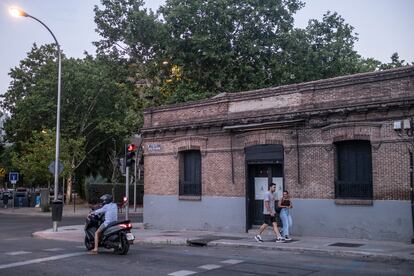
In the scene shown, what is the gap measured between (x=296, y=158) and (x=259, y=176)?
1988mm

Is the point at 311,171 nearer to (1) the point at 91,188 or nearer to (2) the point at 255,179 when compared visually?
(2) the point at 255,179

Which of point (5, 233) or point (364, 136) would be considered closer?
point (364, 136)

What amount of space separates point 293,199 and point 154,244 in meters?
4.93

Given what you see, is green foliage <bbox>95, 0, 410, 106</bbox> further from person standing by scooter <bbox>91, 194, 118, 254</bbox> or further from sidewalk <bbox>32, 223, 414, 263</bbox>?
person standing by scooter <bbox>91, 194, 118, 254</bbox>

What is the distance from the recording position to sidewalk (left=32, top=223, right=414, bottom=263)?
1240 cm

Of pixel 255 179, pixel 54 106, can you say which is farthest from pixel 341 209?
pixel 54 106

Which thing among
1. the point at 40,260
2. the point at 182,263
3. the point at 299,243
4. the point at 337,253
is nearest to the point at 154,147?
the point at 299,243

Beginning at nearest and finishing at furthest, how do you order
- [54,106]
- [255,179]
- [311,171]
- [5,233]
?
1. [311,171]
2. [255,179]
3. [5,233]
4. [54,106]

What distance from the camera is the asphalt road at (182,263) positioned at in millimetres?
10250

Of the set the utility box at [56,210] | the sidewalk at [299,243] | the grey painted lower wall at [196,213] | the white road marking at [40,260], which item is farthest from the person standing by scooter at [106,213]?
the utility box at [56,210]

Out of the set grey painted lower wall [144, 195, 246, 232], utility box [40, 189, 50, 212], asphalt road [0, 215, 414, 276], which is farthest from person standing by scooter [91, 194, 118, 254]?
utility box [40, 189, 50, 212]

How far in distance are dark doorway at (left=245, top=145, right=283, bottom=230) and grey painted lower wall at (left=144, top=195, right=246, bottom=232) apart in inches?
14.0

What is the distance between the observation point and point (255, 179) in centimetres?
1855

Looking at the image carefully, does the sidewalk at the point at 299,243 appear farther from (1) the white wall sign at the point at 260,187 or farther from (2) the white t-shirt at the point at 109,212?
(2) the white t-shirt at the point at 109,212
